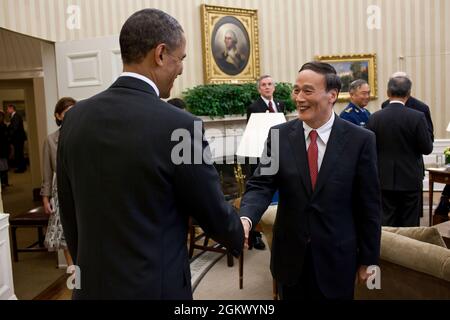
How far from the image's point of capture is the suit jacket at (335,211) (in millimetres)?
2334

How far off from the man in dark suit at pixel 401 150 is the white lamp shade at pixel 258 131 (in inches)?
56.5

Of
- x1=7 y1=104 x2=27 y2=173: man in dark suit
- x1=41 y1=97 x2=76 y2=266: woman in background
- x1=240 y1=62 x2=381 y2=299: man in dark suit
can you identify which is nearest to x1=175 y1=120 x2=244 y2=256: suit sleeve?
x1=240 y1=62 x2=381 y2=299: man in dark suit

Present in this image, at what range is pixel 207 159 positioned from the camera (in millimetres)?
1637

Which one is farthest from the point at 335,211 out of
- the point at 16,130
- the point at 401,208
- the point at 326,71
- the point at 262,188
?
the point at 16,130

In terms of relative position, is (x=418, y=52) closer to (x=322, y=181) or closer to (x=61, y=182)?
(x=322, y=181)

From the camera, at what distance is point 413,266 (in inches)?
106

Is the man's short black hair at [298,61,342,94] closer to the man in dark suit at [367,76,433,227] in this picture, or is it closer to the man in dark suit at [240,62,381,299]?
the man in dark suit at [240,62,381,299]

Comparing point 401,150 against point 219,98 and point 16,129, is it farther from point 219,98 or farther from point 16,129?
point 16,129

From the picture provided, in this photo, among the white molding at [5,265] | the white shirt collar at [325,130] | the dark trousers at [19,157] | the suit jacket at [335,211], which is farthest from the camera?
the dark trousers at [19,157]

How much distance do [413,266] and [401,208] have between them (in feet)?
7.99

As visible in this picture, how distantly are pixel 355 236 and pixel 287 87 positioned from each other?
19.9ft

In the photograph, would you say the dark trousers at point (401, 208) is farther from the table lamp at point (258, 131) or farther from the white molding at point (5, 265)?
the white molding at point (5, 265)

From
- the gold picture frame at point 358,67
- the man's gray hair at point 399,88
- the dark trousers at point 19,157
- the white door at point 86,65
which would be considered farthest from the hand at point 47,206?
the dark trousers at point 19,157
